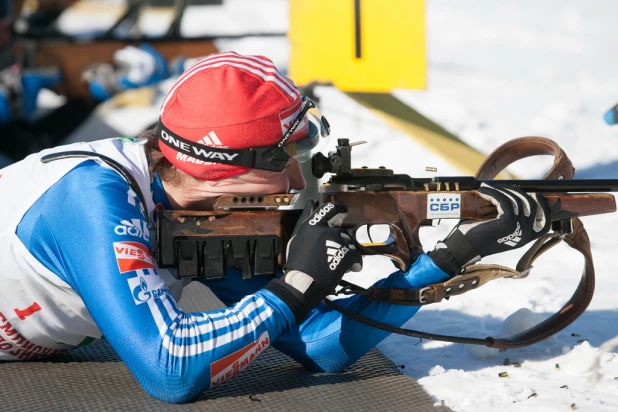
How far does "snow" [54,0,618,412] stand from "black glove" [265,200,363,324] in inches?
22.0

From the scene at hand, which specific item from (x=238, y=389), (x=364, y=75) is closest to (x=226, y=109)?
(x=238, y=389)

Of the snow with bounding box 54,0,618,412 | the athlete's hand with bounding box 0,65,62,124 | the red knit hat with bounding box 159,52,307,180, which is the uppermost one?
the red knit hat with bounding box 159,52,307,180

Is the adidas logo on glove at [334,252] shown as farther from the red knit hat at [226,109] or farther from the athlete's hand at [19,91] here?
the athlete's hand at [19,91]

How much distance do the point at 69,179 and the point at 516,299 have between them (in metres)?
2.07

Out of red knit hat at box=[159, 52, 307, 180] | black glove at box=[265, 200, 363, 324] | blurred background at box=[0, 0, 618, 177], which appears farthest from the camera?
blurred background at box=[0, 0, 618, 177]

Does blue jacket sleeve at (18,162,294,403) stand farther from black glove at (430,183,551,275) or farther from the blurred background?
the blurred background

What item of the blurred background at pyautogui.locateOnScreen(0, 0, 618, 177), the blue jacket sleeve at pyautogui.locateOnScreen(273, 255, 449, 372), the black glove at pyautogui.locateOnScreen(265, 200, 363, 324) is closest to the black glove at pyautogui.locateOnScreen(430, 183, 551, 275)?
the blue jacket sleeve at pyautogui.locateOnScreen(273, 255, 449, 372)

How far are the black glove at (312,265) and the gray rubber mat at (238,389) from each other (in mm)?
324

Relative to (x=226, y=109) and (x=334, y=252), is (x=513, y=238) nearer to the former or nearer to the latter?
(x=334, y=252)

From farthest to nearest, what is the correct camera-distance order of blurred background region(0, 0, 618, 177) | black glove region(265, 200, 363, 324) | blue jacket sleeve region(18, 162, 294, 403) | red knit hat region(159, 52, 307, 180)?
blurred background region(0, 0, 618, 177) < red knit hat region(159, 52, 307, 180) < black glove region(265, 200, 363, 324) < blue jacket sleeve region(18, 162, 294, 403)

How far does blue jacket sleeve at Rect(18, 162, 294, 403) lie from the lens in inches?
91.7

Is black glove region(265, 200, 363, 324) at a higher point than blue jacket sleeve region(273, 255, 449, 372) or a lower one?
higher

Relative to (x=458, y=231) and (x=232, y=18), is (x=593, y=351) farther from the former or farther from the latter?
(x=232, y=18)

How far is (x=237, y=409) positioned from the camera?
8.39 feet
